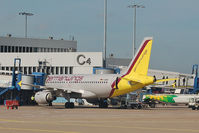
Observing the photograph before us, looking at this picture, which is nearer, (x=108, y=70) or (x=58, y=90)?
(x=58, y=90)

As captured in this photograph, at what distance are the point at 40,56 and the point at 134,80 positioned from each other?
4917 centimetres

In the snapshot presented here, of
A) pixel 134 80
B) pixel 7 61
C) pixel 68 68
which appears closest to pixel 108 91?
pixel 134 80

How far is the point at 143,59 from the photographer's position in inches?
2173

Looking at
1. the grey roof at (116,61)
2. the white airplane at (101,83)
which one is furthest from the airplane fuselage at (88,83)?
the grey roof at (116,61)

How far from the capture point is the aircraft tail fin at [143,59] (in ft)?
180

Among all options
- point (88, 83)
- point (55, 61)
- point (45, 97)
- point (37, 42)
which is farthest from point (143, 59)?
point (37, 42)

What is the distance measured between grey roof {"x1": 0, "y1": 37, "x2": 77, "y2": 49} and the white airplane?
5876cm

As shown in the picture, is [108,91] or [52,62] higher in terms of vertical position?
[52,62]

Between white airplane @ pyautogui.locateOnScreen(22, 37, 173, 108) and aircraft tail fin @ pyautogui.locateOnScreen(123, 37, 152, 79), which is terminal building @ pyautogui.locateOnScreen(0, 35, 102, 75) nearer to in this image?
white airplane @ pyautogui.locateOnScreen(22, 37, 173, 108)

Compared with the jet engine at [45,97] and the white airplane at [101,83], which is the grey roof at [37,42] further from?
the jet engine at [45,97]

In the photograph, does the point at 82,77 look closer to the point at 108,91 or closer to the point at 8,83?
the point at 108,91

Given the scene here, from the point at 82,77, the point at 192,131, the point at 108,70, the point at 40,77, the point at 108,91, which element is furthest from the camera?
the point at 108,70

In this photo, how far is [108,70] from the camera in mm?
77125

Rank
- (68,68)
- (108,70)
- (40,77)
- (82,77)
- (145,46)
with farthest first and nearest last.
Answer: (68,68), (108,70), (40,77), (82,77), (145,46)
